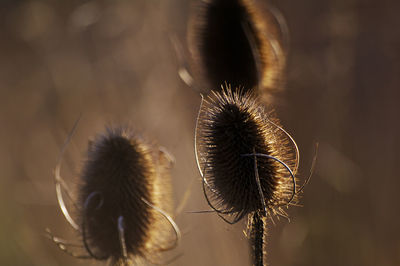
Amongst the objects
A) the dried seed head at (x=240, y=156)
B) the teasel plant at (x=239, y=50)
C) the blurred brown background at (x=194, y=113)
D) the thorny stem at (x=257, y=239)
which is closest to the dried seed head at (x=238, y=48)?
the teasel plant at (x=239, y=50)

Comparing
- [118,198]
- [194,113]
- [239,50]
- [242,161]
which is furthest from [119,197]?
[194,113]

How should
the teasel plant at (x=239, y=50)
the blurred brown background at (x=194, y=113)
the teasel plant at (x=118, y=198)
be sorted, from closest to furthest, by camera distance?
the teasel plant at (x=118, y=198) < the teasel plant at (x=239, y=50) < the blurred brown background at (x=194, y=113)

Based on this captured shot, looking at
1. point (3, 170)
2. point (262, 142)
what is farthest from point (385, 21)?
point (3, 170)

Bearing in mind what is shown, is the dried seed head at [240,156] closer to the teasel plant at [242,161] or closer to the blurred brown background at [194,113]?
the teasel plant at [242,161]

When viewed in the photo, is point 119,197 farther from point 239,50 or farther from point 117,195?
point 239,50

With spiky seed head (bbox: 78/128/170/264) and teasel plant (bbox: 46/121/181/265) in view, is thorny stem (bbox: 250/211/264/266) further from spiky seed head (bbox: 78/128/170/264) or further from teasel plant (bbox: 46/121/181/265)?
spiky seed head (bbox: 78/128/170/264)

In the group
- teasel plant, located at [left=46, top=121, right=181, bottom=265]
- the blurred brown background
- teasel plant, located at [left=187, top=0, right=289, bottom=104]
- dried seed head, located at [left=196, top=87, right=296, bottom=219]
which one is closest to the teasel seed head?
teasel plant, located at [left=46, top=121, right=181, bottom=265]
